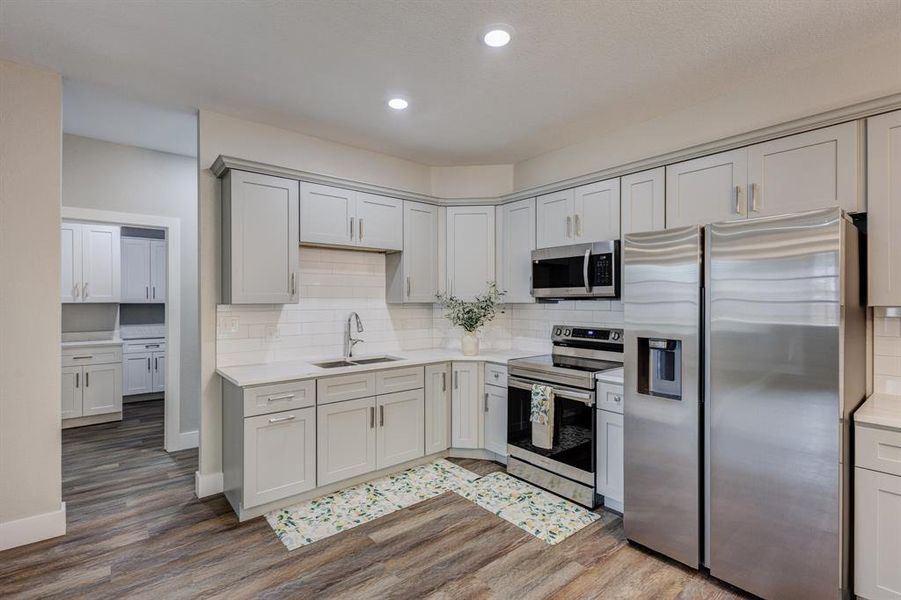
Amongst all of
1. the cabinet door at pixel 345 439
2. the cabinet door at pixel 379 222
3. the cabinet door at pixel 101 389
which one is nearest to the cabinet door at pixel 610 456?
the cabinet door at pixel 345 439

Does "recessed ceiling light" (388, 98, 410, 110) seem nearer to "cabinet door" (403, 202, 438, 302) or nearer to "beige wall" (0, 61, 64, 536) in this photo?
"cabinet door" (403, 202, 438, 302)

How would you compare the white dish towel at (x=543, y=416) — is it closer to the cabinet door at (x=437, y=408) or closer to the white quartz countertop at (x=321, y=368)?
the white quartz countertop at (x=321, y=368)

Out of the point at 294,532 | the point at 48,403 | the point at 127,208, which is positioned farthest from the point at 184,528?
the point at 127,208

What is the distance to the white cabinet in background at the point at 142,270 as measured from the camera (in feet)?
20.2

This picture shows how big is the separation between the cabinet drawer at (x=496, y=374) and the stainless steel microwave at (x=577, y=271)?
2.27 feet

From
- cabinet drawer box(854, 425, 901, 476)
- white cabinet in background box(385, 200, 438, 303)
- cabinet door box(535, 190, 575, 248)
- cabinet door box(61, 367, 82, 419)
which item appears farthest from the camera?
cabinet door box(61, 367, 82, 419)

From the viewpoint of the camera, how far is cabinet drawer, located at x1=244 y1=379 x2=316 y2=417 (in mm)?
2869

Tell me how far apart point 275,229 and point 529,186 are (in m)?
2.23

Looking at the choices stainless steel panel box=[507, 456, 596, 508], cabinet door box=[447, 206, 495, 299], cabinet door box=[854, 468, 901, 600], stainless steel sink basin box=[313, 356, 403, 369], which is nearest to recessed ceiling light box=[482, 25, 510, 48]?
cabinet door box=[447, 206, 495, 299]

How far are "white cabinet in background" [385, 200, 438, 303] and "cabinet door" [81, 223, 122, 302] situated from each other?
12.3 feet

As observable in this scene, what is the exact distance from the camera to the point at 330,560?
2.48 m

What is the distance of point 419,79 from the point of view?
9.04 feet

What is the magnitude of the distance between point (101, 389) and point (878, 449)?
6598 mm

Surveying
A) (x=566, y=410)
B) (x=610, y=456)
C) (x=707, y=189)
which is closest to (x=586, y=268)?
(x=707, y=189)
